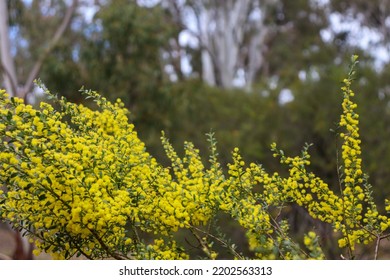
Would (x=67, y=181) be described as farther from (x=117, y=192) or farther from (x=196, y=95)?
(x=196, y=95)

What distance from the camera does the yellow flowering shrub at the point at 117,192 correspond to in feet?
6.85

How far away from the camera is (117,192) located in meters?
2.20

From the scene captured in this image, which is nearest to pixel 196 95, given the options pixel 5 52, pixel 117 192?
pixel 5 52

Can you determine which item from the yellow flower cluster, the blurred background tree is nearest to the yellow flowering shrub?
the yellow flower cluster

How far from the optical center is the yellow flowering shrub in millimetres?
2088

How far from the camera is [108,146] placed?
235 cm

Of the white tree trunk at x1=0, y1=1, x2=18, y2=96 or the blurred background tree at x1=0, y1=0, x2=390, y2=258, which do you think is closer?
the white tree trunk at x1=0, y1=1, x2=18, y2=96

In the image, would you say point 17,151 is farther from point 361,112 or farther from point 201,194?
point 361,112

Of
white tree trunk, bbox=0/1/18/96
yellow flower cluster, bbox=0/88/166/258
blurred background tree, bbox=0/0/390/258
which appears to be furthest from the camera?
blurred background tree, bbox=0/0/390/258

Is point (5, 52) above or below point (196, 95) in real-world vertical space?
below

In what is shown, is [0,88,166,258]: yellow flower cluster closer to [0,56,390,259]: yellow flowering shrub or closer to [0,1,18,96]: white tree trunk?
[0,56,390,259]: yellow flowering shrub

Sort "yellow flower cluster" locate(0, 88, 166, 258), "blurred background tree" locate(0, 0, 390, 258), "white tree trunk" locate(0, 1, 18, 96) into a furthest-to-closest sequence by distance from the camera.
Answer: "blurred background tree" locate(0, 0, 390, 258), "white tree trunk" locate(0, 1, 18, 96), "yellow flower cluster" locate(0, 88, 166, 258)

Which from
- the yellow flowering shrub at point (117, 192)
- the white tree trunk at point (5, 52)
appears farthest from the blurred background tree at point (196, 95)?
the yellow flowering shrub at point (117, 192)

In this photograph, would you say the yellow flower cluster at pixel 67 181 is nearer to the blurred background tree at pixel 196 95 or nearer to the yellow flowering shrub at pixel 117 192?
the yellow flowering shrub at pixel 117 192
